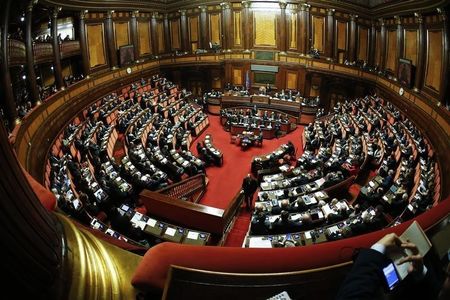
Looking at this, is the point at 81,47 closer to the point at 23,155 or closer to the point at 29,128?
the point at 29,128

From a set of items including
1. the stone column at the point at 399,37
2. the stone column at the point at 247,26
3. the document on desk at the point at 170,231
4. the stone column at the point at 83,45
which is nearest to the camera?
the document on desk at the point at 170,231

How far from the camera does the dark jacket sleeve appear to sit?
163cm

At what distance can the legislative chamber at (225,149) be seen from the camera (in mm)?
1805

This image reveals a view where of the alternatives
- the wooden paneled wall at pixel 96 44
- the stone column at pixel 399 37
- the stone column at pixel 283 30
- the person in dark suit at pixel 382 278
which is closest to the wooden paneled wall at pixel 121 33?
the wooden paneled wall at pixel 96 44

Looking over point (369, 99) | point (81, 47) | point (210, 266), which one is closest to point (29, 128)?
point (81, 47)

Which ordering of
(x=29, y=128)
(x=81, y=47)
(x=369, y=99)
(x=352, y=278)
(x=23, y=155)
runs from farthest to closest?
(x=369, y=99), (x=81, y=47), (x=29, y=128), (x=23, y=155), (x=352, y=278)

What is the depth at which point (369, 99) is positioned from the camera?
17.7 meters

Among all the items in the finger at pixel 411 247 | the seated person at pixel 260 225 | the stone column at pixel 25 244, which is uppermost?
the stone column at pixel 25 244

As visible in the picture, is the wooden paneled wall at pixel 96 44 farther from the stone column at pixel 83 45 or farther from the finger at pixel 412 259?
the finger at pixel 412 259

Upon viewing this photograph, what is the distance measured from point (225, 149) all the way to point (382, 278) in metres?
14.4

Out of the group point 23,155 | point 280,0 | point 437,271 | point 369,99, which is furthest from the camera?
point 280,0

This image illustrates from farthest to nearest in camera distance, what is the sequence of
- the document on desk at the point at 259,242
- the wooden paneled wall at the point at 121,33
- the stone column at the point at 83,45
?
the wooden paneled wall at the point at 121,33 < the stone column at the point at 83,45 < the document on desk at the point at 259,242

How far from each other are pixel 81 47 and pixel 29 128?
767 cm

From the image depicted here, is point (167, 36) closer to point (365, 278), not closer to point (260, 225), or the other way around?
point (260, 225)
